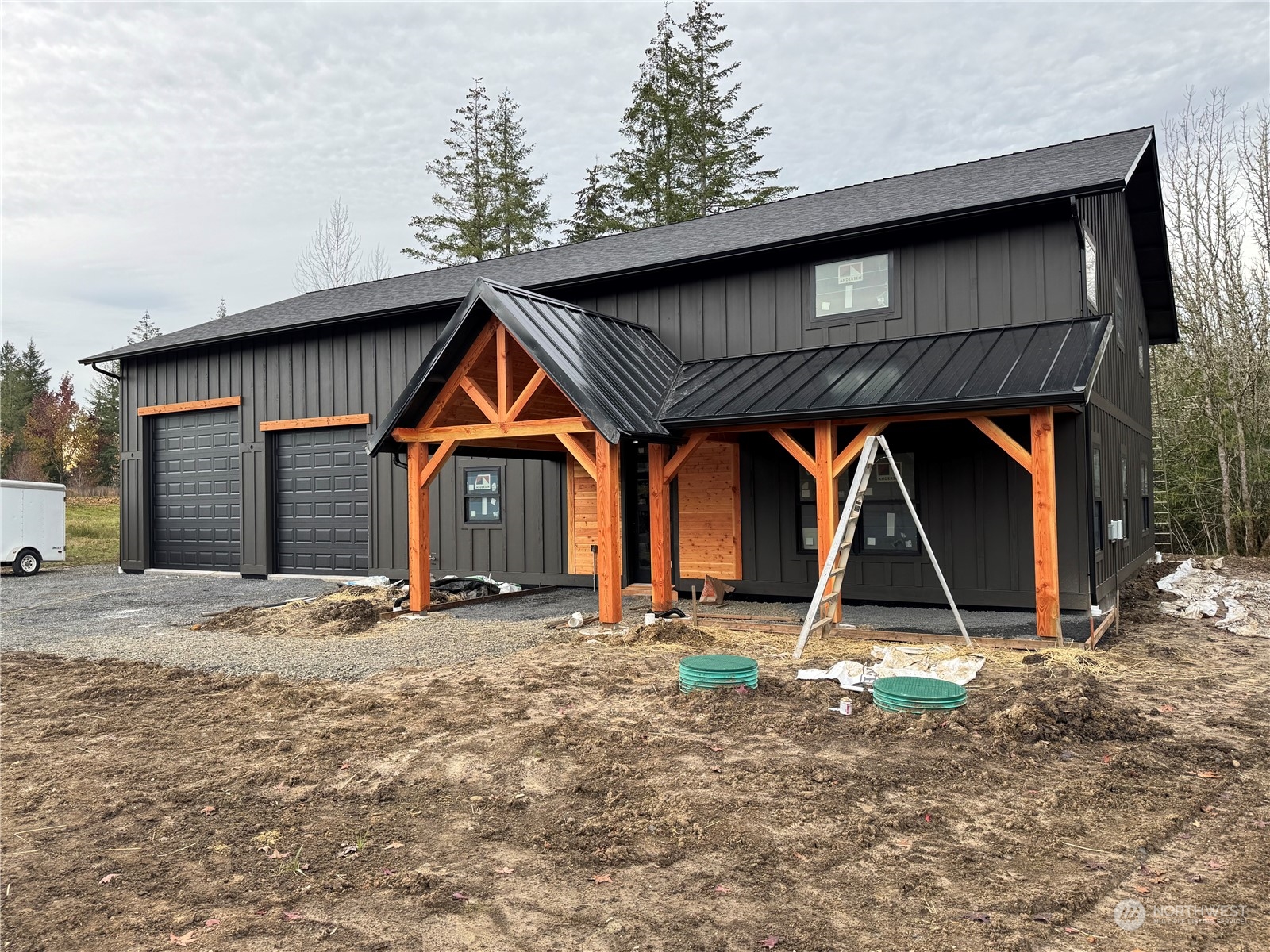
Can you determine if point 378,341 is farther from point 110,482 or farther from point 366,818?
point 110,482

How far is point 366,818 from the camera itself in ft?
13.3

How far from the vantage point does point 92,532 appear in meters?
26.7

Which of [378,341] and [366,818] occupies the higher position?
[378,341]

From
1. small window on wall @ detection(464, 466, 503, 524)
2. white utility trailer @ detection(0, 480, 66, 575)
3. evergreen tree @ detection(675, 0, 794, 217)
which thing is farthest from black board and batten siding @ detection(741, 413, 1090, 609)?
evergreen tree @ detection(675, 0, 794, 217)

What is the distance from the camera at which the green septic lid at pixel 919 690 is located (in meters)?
5.52

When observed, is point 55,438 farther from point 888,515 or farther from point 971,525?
point 971,525

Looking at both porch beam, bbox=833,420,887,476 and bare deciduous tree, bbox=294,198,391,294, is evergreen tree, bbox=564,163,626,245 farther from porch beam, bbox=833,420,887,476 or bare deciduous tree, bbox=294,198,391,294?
porch beam, bbox=833,420,887,476

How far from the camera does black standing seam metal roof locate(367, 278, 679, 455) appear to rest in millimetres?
8891

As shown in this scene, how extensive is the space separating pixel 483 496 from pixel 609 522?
17.9 ft

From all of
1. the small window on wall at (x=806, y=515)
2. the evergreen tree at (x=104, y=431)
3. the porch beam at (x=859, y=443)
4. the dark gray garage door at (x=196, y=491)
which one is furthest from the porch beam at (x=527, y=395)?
the evergreen tree at (x=104, y=431)

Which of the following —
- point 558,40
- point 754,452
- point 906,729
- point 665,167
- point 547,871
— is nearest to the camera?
point 547,871

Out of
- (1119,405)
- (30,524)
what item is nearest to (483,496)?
(1119,405)

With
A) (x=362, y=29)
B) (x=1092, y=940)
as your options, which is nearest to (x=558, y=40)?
(x=362, y=29)

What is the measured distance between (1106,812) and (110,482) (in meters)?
51.7
